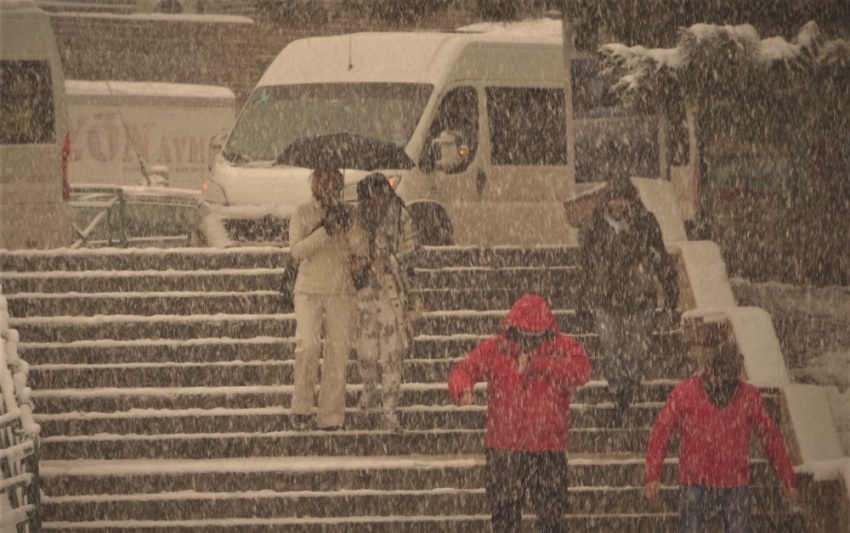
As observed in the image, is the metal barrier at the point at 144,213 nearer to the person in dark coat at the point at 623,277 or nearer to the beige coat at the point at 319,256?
the beige coat at the point at 319,256

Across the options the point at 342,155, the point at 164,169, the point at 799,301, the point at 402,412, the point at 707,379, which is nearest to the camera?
the point at 707,379

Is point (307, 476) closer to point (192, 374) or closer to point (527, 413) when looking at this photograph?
point (192, 374)

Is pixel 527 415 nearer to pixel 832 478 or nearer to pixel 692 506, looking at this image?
pixel 692 506

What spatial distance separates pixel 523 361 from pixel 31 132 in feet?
29.7

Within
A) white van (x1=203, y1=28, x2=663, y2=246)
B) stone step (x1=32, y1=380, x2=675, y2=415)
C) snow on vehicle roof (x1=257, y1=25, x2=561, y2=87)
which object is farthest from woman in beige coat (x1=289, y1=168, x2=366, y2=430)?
snow on vehicle roof (x1=257, y1=25, x2=561, y2=87)

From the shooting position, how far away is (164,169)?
1011 inches

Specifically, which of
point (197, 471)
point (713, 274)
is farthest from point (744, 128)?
point (197, 471)

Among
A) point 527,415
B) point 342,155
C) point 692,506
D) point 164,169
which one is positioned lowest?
point 692,506

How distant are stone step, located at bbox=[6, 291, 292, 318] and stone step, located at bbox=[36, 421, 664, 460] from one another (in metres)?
1.90

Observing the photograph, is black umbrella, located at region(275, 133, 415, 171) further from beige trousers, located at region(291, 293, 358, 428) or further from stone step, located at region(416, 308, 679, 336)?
stone step, located at region(416, 308, 679, 336)

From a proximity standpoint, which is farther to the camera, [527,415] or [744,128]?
[744,128]

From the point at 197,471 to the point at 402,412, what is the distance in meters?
1.67

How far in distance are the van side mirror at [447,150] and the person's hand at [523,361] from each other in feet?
20.3

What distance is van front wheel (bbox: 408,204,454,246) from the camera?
14.8 metres
